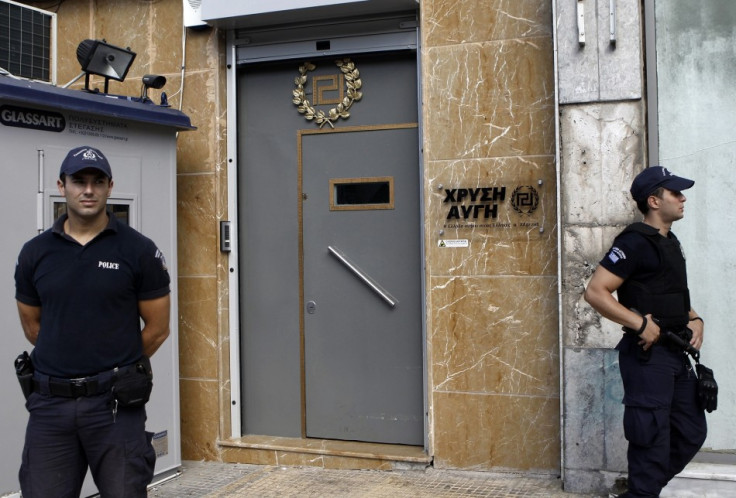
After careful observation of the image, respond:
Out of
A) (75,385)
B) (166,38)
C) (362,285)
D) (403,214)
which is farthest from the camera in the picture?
(166,38)

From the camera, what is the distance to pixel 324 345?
6.74 metres

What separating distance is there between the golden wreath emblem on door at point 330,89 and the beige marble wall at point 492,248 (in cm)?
64

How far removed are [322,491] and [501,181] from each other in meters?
2.38

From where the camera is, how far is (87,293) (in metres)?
3.91

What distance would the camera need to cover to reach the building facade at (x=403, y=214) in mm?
5598

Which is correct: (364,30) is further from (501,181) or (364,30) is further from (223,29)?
(501,181)

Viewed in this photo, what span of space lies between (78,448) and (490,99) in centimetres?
356

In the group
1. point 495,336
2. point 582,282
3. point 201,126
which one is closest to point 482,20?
point 582,282

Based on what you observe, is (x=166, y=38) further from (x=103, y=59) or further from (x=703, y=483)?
(x=703, y=483)

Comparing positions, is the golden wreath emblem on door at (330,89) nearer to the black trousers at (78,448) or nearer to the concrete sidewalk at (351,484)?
the concrete sidewalk at (351,484)

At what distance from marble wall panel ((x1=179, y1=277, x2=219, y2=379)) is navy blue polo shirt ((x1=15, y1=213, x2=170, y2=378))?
Result: 2690mm

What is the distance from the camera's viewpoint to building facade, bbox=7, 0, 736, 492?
5.60 metres

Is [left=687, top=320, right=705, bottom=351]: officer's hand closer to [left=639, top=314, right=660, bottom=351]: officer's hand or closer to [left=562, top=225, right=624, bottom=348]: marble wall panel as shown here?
[left=639, top=314, right=660, bottom=351]: officer's hand

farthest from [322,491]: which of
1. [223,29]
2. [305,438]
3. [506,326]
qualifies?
[223,29]
